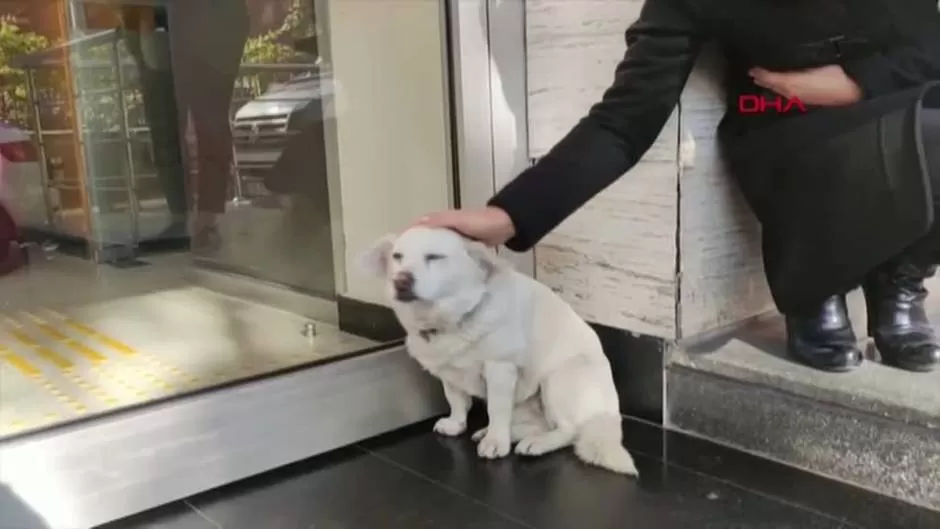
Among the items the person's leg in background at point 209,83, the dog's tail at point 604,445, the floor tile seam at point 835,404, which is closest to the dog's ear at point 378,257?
the dog's tail at point 604,445

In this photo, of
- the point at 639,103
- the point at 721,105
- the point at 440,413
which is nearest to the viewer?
the point at 639,103

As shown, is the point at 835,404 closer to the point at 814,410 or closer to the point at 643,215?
the point at 814,410

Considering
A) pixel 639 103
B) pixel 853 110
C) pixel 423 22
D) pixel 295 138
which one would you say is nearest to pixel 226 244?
pixel 295 138

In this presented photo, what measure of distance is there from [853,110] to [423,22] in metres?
0.65

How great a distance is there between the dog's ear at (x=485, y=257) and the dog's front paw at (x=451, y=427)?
250mm

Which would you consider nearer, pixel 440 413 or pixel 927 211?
pixel 927 211

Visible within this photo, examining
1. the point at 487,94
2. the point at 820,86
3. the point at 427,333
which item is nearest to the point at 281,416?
the point at 427,333

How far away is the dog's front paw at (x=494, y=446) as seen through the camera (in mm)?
1145

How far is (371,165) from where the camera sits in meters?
1.53

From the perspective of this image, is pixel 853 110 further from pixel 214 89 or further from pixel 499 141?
pixel 214 89

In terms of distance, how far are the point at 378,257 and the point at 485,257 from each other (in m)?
0.14

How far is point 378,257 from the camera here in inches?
44.3

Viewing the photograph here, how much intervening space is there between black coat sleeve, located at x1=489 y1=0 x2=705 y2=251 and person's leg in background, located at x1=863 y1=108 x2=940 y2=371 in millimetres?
349

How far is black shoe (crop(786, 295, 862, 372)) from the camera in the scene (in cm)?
111
